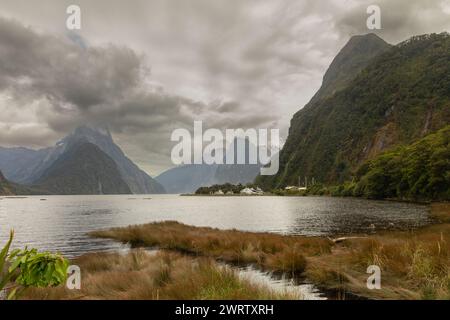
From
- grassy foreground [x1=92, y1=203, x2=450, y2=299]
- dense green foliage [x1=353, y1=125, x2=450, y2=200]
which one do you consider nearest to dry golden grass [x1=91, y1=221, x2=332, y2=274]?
grassy foreground [x1=92, y1=203, x2=450, y2=299]

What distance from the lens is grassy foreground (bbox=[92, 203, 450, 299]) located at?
38.9 ft

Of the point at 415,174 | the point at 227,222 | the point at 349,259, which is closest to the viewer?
the point at 349,259

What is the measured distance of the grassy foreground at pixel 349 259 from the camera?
11.9 metres

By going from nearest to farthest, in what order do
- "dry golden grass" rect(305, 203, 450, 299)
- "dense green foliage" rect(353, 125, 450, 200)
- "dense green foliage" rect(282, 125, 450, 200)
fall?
"dry golden grass" rect(305, 203, 450, 299)
"dense green foliage" rect(353, 125, 450, 200)
"dense green foliage" rect(282, 125, 450, 200)

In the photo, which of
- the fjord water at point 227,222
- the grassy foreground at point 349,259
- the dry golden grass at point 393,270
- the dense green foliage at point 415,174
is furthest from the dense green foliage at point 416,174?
the dry golden grass at point 393,270

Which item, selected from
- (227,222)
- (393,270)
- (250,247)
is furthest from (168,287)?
(227,222)

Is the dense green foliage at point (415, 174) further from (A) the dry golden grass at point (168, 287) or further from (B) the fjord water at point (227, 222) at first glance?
(A) the dry golden grass at point (168, 287)

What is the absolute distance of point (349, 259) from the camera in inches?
660

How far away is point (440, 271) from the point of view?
12.3 meters

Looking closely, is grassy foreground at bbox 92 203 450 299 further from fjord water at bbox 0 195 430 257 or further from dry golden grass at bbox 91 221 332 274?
fjord water at bbox 0 195 430 257

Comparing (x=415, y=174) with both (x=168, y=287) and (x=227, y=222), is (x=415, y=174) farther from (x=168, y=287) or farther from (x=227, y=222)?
(x=168, y=287)

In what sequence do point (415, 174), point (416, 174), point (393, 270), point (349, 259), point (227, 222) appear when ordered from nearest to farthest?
point (393, 270) → point (349, 259) → point (227, 222) → point (416, 174) → point (415, 174)
